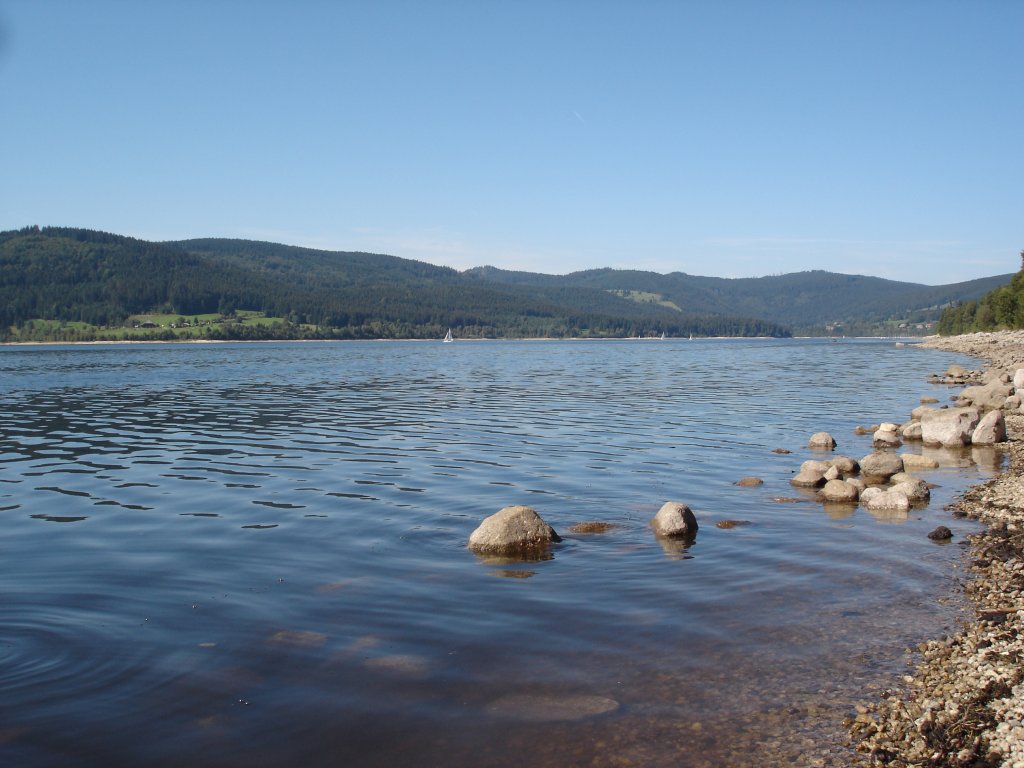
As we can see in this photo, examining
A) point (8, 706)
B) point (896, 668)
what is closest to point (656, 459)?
point (896, 668)

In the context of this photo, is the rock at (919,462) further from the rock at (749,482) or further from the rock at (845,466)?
the rock at (749,482)

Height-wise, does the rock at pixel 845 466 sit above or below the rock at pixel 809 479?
above

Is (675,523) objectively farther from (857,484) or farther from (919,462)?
(919,462)

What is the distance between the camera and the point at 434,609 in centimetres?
1223

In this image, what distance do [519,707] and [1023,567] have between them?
9509mm

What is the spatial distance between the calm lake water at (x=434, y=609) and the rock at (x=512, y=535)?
0.48 metres

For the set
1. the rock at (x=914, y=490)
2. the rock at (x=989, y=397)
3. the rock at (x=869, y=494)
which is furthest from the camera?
the rock at (x=989, y=397)

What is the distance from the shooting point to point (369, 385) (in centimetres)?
6362

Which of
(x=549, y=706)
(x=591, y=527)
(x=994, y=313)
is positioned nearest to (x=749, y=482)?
(x=591, y=527)

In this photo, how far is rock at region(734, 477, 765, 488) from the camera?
2184 centimetres

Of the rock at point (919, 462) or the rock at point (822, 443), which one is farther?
the rock at point (822, 443)

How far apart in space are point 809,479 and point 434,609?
13.3 meters

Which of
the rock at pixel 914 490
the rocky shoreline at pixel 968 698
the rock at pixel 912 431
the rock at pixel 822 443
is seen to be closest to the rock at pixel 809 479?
the rock at pixel 914 490

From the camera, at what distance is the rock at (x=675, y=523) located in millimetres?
16453
